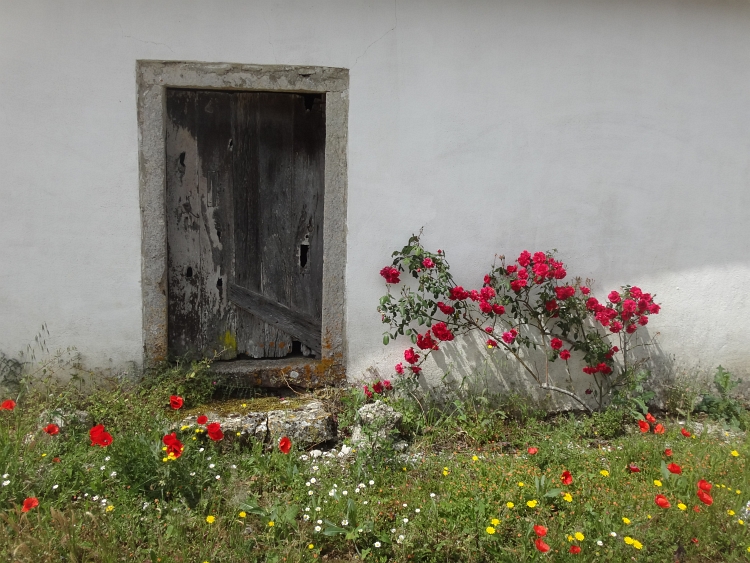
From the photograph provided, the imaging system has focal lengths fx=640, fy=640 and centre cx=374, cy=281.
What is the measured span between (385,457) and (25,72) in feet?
9.15

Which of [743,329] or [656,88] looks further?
[743,329]

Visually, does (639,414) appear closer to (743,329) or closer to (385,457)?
(743,329)

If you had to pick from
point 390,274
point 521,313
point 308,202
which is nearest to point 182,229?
point 308,202

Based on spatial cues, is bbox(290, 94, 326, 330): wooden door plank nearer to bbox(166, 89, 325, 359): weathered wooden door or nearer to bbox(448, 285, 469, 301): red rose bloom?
bbox(166, 89, 325, 359): weathered wooden door

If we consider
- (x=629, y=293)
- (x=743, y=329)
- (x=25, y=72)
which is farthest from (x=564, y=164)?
(x=25, y=72)

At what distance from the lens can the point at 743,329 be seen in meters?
4.31

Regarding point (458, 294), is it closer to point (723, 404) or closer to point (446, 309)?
point (446, 309)

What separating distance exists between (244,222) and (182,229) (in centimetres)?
38

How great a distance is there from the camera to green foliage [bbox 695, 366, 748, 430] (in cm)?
410

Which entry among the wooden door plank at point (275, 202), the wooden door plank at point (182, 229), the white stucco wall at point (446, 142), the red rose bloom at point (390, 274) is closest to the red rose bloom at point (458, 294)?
the white stucco wall at point (446, 142)

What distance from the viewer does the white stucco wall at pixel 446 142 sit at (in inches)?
137

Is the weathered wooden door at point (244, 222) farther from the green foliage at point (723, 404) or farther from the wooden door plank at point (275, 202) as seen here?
the green foliage at point (723, 404)

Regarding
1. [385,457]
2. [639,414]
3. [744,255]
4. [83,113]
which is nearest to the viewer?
[385,457]

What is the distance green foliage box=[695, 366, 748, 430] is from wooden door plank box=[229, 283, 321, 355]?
2.55 meters
